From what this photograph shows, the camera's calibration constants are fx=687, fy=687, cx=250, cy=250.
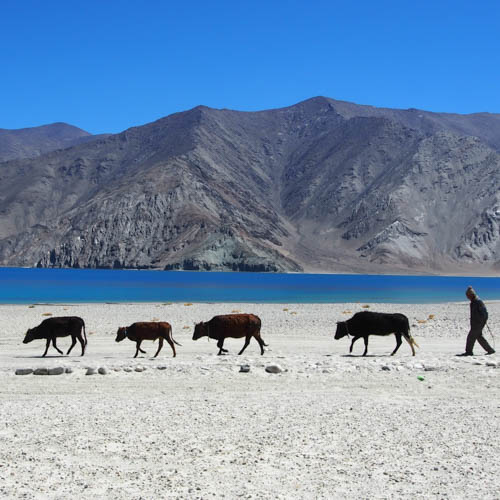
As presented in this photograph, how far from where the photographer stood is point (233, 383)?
14.0 metres

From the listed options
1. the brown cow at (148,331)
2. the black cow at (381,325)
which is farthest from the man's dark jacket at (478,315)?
the brown cow at (148,331)

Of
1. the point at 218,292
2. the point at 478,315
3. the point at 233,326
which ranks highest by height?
the point at 478,315

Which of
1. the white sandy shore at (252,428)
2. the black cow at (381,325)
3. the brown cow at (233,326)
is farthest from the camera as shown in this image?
the black cow at (381,325)

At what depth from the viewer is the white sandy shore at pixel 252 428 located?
765cm

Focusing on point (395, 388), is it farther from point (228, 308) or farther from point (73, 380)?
point (228, 308)

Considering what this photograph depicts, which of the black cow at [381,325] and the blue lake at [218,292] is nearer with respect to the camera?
the black cow at [381,325]

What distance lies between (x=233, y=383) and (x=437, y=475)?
21.6ft

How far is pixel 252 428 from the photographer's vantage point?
10070 millimetres

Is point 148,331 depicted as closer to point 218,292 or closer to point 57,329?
point 57,329

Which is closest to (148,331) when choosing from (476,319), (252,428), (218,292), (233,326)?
(233,326)

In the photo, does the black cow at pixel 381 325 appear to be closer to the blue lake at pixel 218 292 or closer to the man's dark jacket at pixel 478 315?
the man's dark jacket at pixel 478 315

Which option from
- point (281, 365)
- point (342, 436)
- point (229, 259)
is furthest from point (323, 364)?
point (229, 259)

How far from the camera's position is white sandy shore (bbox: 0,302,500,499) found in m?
7.65

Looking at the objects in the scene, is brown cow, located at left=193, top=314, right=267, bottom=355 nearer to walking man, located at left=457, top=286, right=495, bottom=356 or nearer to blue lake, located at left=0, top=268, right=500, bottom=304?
walking man, located at left=457, top=286, right=495, bottom=356
